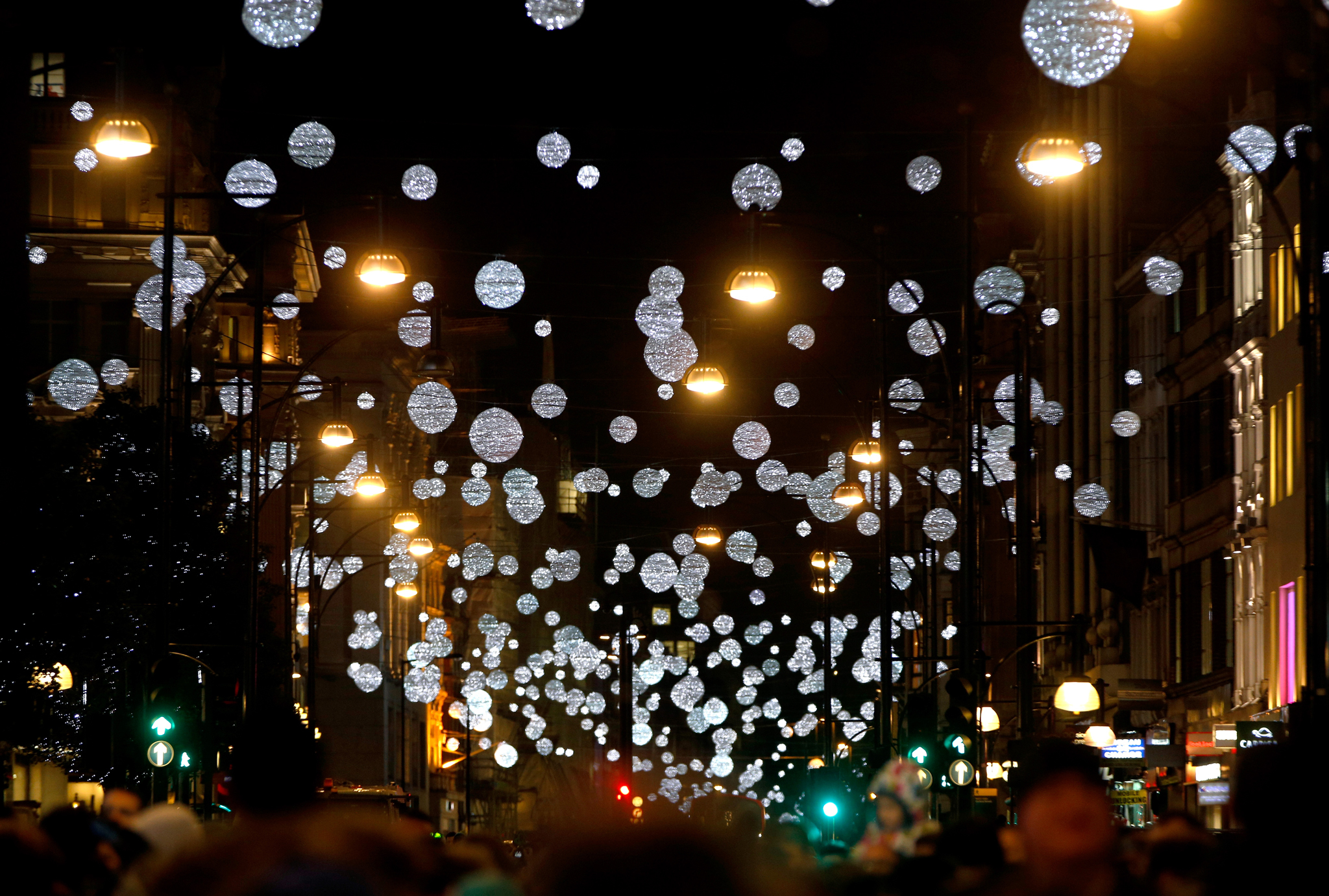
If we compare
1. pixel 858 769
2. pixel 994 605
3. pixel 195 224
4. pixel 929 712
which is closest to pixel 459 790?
pixel 994 605

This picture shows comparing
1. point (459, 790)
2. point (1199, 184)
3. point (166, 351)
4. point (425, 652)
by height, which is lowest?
point (459, 790)

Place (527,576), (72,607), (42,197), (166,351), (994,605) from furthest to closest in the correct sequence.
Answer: (527,576), (994,605), (42,197), (72,607), (166,351)

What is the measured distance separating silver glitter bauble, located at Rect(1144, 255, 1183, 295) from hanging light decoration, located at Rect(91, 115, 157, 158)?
22.9 metres

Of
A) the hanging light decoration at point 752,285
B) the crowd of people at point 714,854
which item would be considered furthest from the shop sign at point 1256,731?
the crowd of people at point 714,854

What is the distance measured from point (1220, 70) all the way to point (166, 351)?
28434 millimetres

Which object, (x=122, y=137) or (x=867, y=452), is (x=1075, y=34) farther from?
(x=867, y=452)

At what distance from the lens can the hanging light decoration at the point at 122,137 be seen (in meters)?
22.6

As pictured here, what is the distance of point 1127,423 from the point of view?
53.0 metres

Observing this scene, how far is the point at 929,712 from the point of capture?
2812cm

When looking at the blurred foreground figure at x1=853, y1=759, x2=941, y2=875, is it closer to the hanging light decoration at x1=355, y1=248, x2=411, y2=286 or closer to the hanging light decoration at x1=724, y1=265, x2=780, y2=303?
the hanging light decoration at x1=724, y1=265, x2=780, y2=303

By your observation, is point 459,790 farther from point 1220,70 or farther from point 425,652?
point 1220,70

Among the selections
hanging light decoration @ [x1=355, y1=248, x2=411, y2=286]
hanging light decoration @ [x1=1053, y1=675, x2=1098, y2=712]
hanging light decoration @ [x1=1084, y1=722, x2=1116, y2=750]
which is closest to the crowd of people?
hanging light decoration @ [x1=355, y1=248, x2=411, y2=286]

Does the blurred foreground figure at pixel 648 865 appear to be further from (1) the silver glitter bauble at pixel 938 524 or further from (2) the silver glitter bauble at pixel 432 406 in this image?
(2) the silver glitter bauble at pixel 432 406

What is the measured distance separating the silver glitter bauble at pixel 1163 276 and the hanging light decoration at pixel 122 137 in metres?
22.9
